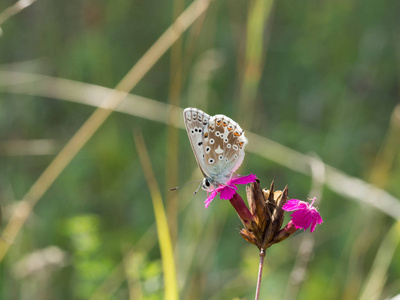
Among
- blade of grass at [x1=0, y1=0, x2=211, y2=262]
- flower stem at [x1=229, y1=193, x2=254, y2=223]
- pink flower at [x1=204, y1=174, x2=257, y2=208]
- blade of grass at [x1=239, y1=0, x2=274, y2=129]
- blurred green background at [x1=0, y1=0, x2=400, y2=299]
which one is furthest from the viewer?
blurred green background at [x1=0, y1=0, x2=400, y2=299]

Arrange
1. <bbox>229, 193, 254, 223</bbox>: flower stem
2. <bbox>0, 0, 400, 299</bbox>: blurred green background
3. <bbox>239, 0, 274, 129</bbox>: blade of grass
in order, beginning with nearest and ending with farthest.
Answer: <bbox>229, 193, 254, 223</bbox>: flower stem
<bbox>239, 0, 274, 129</bbox>: blade of grass
<bbox>0, 0, 400, 299</bbox>: blurred green background

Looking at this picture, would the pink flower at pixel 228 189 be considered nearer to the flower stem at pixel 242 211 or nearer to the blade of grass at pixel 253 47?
the flower stem at pixel 242 211

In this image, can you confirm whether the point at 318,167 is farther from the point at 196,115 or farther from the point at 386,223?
the point at 386,223

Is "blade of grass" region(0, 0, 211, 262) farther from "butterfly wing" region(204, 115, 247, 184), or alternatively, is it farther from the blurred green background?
"butterfly wing" region(204, 115, 247, 184)

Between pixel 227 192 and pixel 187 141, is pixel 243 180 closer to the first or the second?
pixel 227 192

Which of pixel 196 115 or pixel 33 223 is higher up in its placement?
pixel 33 223

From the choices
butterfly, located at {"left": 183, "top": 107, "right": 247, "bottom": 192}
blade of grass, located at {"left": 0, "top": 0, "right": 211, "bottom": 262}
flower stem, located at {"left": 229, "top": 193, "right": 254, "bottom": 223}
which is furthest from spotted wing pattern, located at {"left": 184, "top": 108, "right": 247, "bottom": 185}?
blade of grass, located at {"left": 0, "top": 0, "right": 211, "bottom": 262}

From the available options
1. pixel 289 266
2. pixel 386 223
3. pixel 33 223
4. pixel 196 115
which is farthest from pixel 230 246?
pixel 196 115

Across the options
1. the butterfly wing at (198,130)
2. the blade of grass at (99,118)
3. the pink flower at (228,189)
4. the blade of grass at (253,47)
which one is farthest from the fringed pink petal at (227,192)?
the blade of grass at (253,47)

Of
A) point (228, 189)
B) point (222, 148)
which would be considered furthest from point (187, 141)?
point (228, 189)
